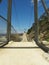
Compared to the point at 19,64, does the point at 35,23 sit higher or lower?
higher

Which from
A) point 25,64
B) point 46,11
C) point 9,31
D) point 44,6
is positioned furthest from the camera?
point 9,31

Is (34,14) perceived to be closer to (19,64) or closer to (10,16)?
(10,16)

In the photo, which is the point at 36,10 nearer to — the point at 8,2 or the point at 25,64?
the point at 8,2

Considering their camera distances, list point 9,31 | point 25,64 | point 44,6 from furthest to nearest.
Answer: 1. point 9,31
2. point 44,6
3. point 25,64

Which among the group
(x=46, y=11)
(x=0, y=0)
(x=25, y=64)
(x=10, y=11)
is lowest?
(x=25, y=64)

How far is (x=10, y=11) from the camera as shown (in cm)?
2578

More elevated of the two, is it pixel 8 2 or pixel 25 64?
pixel 8 2

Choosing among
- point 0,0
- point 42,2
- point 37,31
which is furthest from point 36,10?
point 0,0

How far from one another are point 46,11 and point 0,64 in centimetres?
899

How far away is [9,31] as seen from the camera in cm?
2445

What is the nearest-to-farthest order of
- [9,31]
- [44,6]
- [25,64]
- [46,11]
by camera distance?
[25,64] → [46,11] → [44,6] → [9,31]

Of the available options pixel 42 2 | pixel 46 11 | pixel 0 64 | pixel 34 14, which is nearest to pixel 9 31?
pixel 34 14

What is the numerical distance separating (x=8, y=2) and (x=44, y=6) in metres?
8.35

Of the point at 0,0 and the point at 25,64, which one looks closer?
the point at 25,64
